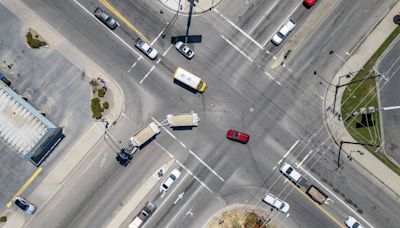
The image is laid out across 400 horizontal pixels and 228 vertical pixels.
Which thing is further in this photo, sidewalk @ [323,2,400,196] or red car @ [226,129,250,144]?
sidewalk @ [323,2,400,196]

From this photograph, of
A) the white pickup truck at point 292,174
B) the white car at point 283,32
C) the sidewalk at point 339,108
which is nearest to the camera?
the white pickup truck at point 292,174

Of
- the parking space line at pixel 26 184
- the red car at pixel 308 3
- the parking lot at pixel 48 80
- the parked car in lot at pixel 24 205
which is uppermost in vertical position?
the red car at pixel 308 3

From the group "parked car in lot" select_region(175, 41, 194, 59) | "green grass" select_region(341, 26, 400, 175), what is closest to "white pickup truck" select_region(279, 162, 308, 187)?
"green grass" select_region(341, 26, 400, 175)

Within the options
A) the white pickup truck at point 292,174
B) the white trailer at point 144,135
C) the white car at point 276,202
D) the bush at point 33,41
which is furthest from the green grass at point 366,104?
the bush at point 33,41

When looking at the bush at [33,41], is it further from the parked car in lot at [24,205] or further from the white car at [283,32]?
the white car at [283,32]

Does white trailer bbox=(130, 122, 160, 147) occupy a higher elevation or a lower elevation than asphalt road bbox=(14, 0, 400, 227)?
lower

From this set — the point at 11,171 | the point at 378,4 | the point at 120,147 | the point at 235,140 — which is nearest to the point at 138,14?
the point at 120,147

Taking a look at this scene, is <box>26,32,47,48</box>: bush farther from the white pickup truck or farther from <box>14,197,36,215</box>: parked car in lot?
the white pickup truck
